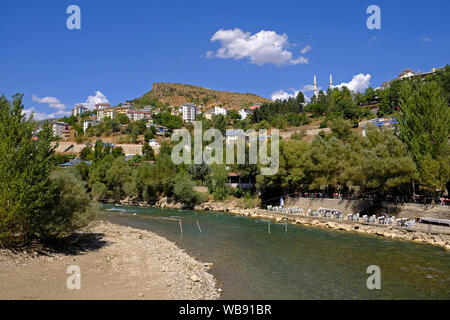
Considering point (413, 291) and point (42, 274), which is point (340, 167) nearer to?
point (413, 291)

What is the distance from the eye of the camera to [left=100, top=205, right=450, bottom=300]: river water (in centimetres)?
1255

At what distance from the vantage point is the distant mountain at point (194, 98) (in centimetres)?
18088

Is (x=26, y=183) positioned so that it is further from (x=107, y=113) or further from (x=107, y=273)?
(x=107, y=113)

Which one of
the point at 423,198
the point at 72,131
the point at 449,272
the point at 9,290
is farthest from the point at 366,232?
the point at 72,131

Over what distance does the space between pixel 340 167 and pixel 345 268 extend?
1778 cm

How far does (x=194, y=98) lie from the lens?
7362 inches

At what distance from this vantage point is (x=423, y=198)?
84.2 feet

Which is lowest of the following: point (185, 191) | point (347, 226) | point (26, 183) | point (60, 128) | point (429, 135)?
point (347, 226)

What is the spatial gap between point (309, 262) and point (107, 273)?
974 centimetres

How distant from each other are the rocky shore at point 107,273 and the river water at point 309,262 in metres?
1.44

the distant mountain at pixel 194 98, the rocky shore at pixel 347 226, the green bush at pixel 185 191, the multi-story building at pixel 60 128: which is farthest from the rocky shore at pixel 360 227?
the distant mountain at pixel 194 98

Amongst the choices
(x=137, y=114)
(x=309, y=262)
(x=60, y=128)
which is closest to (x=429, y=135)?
(x=309, y=262)

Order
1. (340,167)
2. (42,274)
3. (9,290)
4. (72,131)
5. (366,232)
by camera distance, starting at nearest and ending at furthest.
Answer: (9,290)
(42,274)
(366,232)
(340,167)
(72,131)
